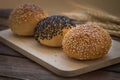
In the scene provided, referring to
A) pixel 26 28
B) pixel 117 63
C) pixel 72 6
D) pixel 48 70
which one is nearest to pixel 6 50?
pixel 26 28

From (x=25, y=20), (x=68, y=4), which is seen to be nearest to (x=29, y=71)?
(x=25, y=20)

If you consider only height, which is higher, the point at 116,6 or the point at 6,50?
the point at 116,6

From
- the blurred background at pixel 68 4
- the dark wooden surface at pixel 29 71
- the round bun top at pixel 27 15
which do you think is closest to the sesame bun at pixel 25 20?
the round bun top at pixel 27 15

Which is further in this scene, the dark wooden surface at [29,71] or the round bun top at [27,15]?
the round bun top at [27,15]

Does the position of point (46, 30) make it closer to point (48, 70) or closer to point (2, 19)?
point (48, 70)

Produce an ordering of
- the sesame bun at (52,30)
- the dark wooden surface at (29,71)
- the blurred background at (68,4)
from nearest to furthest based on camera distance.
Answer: the dark wooden surface at (29,71) → the sesame bun at (52,30) → the blurred background at (68,4)

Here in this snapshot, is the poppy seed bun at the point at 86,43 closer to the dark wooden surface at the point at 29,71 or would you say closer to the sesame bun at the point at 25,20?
the dark wooden surface at the point at 29,71

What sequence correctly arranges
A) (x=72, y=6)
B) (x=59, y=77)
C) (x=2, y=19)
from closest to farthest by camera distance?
(x=59, y=77)
(x=2, y=19)
(x=72, y=6)
